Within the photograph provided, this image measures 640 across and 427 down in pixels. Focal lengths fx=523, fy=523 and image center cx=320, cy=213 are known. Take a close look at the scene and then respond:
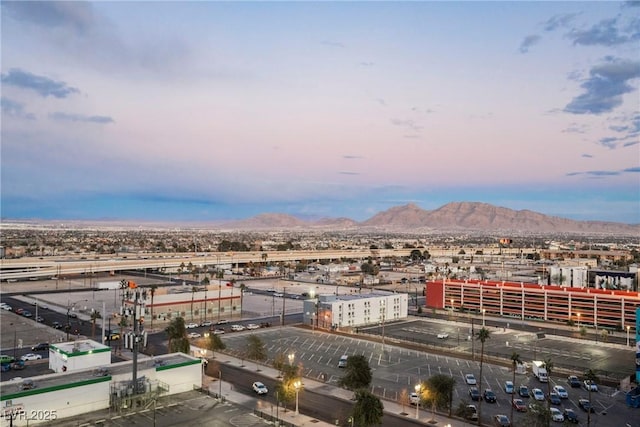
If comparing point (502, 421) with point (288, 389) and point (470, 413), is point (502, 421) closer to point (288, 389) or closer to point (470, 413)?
point (470, 413)

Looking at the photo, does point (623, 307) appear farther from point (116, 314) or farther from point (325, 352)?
point (116, 314)

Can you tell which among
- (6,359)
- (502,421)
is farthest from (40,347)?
(502,421)

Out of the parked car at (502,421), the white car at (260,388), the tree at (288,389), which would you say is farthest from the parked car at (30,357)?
the parked car at (502,421)

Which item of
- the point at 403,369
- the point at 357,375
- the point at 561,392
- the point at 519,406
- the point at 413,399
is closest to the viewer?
the point at 519,406

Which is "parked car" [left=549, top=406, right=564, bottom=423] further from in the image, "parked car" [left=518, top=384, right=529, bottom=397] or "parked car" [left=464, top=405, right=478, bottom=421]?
"parked car" [left=464, top=405, right=478, bottom=421]

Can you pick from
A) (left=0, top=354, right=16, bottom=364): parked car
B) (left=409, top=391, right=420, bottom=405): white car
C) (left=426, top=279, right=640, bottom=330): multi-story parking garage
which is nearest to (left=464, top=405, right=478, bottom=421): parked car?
(left=409, top=391, right=420, bottom=405): white car

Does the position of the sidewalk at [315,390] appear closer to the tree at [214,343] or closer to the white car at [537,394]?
the tree at [214,343]

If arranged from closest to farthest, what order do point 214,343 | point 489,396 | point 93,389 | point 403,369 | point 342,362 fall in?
point 93,389
point 489,396
point 403,369
point 342,362
point 214,343
